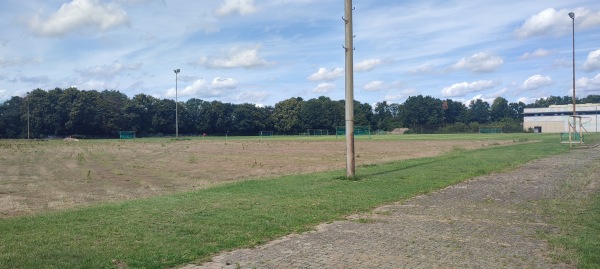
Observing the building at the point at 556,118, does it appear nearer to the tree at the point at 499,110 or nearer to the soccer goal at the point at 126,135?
the tree at the point at 499,110

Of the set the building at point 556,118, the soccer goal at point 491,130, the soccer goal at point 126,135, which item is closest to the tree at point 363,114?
the soccer goal at point 491,130

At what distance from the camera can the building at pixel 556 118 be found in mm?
119131

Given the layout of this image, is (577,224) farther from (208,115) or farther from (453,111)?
(453,111)

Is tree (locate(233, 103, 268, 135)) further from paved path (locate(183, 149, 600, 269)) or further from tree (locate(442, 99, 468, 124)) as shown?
paved path (locate(183, 149, 600, 269))

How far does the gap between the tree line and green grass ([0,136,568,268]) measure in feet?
375

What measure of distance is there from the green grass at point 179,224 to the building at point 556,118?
120790 millimetres

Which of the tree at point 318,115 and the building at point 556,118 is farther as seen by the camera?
the tree at point 318,115

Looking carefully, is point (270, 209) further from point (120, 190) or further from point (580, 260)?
point (120, 190)

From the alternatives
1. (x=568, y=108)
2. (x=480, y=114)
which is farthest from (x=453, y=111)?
(x=568, y=108)

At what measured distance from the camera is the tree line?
383ft

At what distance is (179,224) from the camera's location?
916cm

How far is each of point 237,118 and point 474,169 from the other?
127m

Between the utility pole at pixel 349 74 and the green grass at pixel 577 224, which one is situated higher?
the utility pole at pixel 349 74

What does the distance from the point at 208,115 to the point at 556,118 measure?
9343 centimetres
